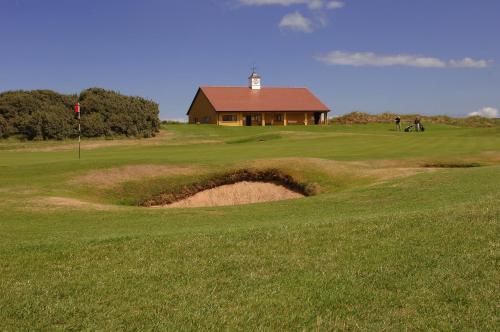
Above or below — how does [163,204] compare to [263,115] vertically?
below

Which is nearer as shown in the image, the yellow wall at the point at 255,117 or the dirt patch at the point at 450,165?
the dirt patch at the point at 450,165

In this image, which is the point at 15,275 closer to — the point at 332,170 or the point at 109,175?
the point at 109,175

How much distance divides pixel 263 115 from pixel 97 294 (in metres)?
74.1

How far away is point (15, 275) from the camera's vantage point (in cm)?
842

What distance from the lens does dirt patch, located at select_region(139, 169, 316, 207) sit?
75.5ft

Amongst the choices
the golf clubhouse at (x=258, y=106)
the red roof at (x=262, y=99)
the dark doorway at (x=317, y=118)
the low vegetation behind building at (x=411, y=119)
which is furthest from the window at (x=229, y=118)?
the low vegetation behind building at (x=411, y=119)

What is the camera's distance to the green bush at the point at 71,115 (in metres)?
56.5

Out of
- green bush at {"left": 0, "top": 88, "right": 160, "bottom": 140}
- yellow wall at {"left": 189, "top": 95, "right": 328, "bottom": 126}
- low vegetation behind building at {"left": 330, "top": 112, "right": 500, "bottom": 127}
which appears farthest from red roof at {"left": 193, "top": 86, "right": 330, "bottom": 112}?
green bush at {"left": 0, "top": 88, "right": 160, "bottom": 140}

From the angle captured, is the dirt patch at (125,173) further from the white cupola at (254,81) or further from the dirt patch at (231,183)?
the white cupola at (254,81)

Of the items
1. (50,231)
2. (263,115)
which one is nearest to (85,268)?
(50,231)

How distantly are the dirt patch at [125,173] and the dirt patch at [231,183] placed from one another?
113 centimetres

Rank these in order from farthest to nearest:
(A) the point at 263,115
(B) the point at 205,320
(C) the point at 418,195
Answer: (A) the point at 263,115 < (C) the point at 418,195 < (B) the point at 205,320

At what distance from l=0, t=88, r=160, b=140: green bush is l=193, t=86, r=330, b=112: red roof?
1666cm

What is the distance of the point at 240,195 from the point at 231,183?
1.19m
